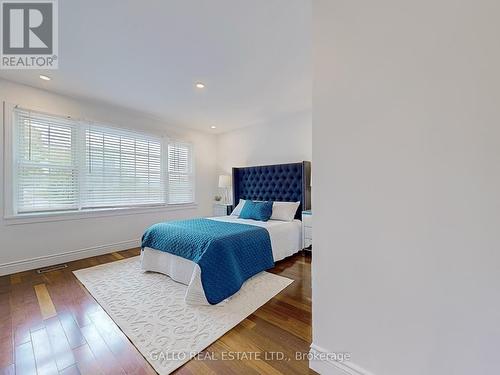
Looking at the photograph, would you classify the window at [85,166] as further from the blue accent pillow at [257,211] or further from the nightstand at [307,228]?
the nightstand at [307,228]

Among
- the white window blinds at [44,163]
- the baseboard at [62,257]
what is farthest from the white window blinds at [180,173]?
the white window blinds at [44,163]

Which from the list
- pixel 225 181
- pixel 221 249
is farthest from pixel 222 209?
pixel 221 249

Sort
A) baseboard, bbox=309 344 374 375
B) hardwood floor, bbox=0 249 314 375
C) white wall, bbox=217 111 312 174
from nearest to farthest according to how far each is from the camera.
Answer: baseboard, bbox=309 344 374 375 < hardwood floor, bbox=0 249 314 375 < white wall, bbox=217 111 312 174

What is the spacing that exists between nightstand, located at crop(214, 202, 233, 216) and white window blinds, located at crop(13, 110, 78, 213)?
258cm

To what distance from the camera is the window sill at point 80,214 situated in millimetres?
2764

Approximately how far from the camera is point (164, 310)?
192 centimetres

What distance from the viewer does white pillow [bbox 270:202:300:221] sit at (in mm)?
3525

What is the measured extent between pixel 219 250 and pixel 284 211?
5.50ft

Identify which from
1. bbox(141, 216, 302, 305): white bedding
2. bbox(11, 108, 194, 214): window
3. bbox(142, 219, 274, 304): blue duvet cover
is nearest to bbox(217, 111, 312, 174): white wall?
bbox(11, 108, 194, 214): window

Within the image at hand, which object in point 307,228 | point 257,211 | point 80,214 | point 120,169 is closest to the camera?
point 80,214

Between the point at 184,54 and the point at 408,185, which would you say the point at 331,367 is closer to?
the point at 408,185

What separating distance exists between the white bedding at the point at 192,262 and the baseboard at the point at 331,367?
1047mm

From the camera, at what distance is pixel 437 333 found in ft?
3.10

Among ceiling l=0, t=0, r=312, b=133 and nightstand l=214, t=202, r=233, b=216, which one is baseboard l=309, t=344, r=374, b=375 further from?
nightstand l=214, t=202, r=233, b=216
